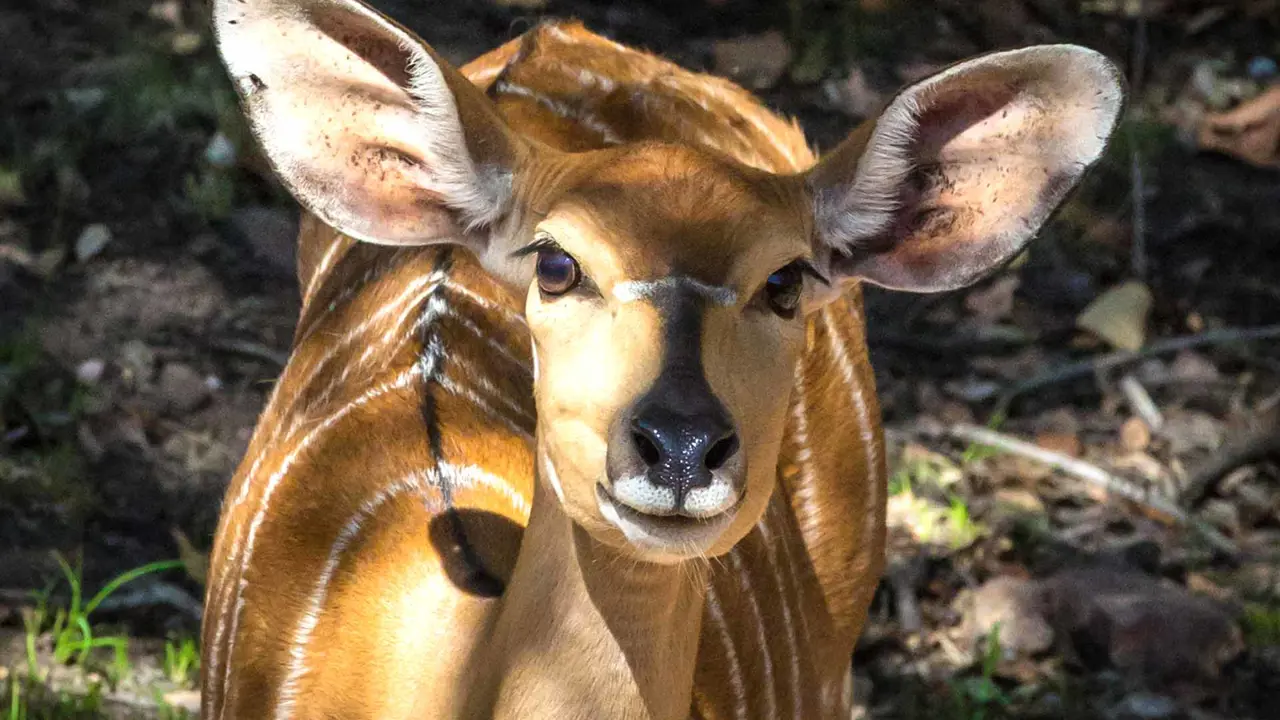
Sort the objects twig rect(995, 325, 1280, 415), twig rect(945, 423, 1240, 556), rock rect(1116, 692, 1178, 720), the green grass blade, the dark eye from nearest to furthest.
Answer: the dark eye, the green grass blade, rock rect(1116, 692, 1178, 720), twig rect(945, 423, 1240, 556), twig rect(995, 325, 1280, 415)

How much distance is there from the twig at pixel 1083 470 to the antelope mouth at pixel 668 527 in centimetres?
276

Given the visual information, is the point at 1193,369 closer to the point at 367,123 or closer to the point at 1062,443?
the point at 1062,443

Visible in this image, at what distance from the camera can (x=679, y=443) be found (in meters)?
2.25

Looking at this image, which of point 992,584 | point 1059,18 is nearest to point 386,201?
point 992,584

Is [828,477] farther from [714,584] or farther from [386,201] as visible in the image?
[386,201]

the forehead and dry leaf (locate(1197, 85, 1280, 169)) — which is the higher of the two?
the forehead

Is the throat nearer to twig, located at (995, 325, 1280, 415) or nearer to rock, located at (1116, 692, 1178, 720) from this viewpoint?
rock, located at (1116, 692, 1178, 720)

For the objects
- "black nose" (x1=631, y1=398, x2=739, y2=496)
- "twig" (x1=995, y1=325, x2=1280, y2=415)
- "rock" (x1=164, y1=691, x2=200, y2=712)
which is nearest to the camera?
"black nose" (x1=631, y1=398, x2=739, y2=496)

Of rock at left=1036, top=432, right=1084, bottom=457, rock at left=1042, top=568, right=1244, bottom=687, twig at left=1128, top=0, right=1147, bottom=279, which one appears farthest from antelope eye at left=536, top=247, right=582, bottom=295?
twig at left=1128, top=0, right=1147, bottom=279

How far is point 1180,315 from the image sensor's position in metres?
5.56

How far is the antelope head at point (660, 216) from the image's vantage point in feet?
7.66

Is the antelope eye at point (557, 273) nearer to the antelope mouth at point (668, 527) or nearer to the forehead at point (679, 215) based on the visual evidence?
the forehead at point (679, 215)

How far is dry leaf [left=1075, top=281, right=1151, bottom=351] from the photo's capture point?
5.40 metres

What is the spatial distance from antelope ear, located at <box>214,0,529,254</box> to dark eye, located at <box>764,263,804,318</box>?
42 centimetres
